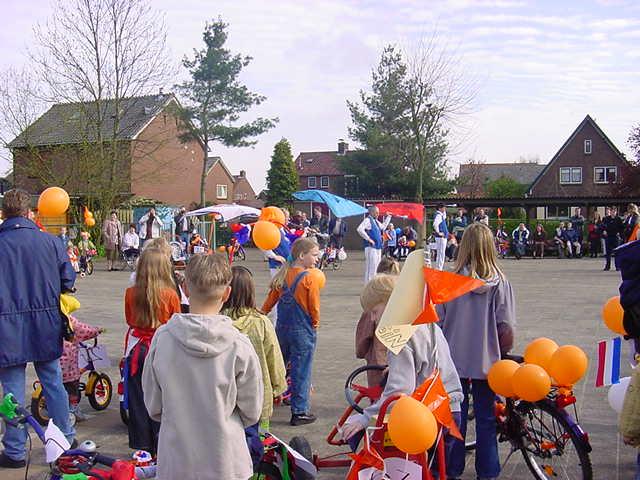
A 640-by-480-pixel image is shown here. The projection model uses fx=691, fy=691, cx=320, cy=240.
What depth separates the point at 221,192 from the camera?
2405 inches

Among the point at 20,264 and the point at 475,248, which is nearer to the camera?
the point at 475,248

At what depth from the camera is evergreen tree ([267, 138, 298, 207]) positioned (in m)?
54.3

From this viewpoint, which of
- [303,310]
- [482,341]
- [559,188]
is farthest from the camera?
[559,188]

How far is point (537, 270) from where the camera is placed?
74.6ft

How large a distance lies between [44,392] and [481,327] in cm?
331

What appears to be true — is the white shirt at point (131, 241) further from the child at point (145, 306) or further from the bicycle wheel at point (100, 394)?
the child at point (145, 306)

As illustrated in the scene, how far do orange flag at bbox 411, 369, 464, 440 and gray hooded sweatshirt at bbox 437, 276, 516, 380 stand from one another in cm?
85

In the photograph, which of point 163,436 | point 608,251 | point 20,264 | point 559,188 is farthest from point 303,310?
point 559,188

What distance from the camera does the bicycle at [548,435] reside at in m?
4.23

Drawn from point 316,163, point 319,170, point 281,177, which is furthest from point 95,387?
point 316,163

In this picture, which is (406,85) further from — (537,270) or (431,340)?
(431,340)

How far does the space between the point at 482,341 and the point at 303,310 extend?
184cm

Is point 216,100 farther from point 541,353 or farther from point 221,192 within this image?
point 541,353

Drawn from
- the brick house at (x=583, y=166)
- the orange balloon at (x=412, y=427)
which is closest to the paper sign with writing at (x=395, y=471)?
the orange balloon at (x=412, y=427)
